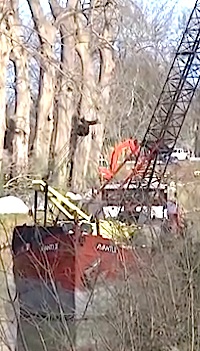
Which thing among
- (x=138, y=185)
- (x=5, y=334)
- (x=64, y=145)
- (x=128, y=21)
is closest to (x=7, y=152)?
(x=64, y=145)

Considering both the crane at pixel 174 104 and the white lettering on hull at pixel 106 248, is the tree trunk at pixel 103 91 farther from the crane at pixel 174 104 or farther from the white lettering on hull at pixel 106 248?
the white lettering on hull at pixel 106 248

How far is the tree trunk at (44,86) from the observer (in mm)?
19781

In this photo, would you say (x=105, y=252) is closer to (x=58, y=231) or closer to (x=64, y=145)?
(x=58, y=231)

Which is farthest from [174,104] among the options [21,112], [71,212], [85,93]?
[71,212]

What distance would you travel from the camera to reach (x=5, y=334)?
7066mm

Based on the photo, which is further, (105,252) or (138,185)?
(138,185)

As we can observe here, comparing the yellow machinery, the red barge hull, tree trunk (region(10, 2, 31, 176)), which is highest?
tree trunk (region(10, 2, 31, 176))

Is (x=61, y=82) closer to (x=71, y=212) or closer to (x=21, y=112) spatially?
(x=21, y=112)

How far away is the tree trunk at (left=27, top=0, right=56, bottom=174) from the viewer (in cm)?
1978

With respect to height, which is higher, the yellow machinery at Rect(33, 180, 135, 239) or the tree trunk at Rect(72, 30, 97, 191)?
the tree trunk at Rect(72, 30, 97, 191)

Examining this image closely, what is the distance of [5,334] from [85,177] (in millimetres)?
15287

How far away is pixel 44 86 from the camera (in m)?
21.3

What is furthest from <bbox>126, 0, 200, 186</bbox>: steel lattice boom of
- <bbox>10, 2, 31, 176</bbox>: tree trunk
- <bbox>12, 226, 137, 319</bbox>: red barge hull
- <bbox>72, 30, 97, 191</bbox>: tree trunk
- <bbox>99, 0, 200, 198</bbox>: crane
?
<bbox>12, 226, 137, 319</bbox>: red barge hull

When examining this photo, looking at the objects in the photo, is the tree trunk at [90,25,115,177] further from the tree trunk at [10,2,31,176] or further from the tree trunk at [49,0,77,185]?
the tree trunk at [10,2,31,176]
